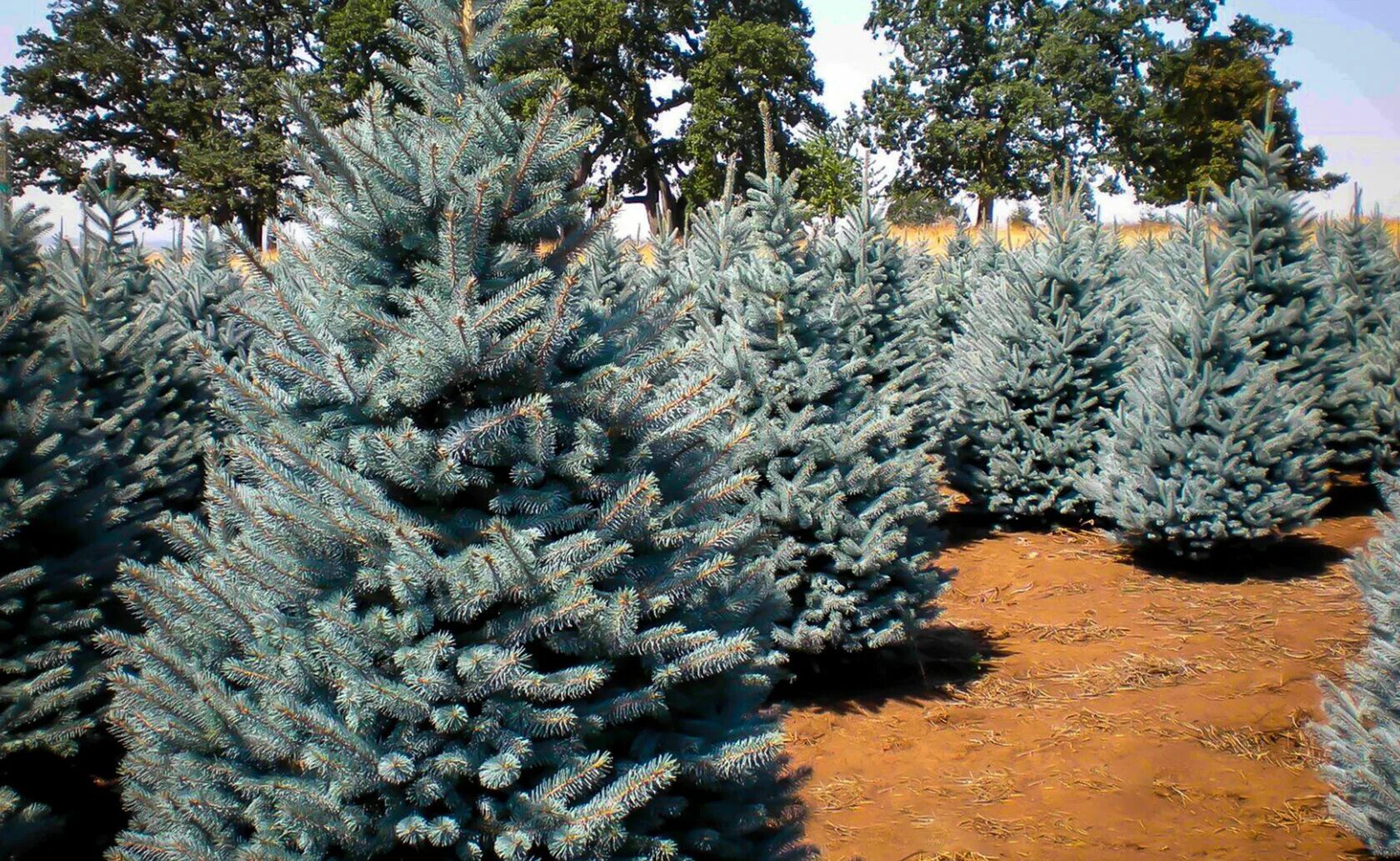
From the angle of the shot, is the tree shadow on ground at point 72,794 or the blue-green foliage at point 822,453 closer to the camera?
the tree shadow on ground at point 72,794

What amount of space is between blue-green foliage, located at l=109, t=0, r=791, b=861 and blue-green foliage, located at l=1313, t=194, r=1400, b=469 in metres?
7.96

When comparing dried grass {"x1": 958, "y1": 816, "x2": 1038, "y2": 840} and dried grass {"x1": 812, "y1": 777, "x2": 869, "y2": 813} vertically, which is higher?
dried grass {"x1": 812, "y1": 777, "x2": 869, "y2": 813}

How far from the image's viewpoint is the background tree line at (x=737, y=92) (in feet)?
113

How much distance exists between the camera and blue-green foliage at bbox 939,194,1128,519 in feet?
28.3

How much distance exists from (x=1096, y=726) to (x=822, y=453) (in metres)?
2.06

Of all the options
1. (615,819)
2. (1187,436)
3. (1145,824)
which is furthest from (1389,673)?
(1187,436)

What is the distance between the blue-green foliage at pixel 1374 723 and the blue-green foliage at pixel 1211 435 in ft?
12.9

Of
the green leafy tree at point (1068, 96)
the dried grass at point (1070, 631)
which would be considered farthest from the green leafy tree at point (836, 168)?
the green leafy tree at point (1068, 96)

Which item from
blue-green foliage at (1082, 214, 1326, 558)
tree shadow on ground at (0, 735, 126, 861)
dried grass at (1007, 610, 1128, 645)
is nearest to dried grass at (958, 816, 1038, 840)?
dried grass at (1007, 610, 1128, 645)

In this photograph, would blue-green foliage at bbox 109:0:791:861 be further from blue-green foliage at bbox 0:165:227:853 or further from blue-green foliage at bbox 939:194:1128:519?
blue-green foliage at bbox 939:194:1128:519

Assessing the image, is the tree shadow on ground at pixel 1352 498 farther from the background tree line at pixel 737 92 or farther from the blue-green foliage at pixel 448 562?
the background tree line at pixel 737 92

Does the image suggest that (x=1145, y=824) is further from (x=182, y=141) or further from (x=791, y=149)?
(x=182, y=141)

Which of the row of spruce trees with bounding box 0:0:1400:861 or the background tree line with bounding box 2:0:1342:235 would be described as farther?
the background tree line with bounding box 2:0:1342:235

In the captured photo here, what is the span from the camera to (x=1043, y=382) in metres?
8.59
